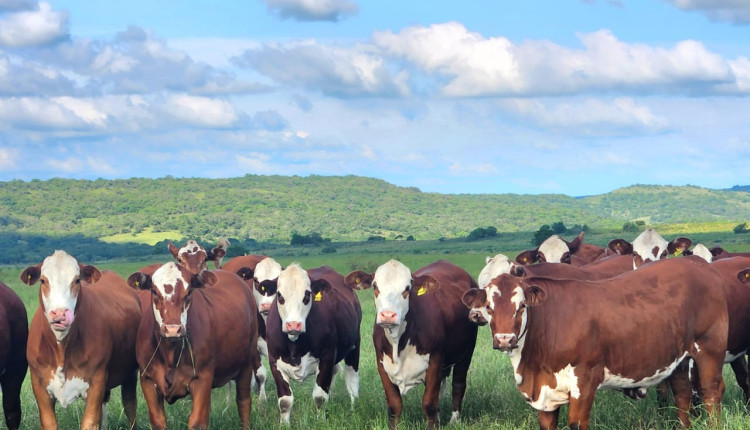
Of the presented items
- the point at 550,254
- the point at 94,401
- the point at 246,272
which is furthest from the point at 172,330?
the point at 550,254

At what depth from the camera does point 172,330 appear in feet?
31.6

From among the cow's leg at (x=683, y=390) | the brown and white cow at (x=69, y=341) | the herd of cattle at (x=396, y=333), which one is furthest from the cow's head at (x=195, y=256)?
the cow's leg at (x=683, y=390)

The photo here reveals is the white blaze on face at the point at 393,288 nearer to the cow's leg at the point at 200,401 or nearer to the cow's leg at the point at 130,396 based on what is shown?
the cow's leg at the point at 200,401

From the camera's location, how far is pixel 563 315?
367 inches

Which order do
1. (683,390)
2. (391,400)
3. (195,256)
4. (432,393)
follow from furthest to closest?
(195,256) < (391,400) < (432,393) < (683,390)

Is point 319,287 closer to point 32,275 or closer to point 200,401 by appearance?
point 200,401

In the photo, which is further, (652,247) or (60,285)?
(652,247)

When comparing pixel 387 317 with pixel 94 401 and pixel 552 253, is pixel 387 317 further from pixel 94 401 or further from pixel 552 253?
pixel 552 253

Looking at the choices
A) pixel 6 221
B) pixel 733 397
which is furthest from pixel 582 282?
pixel 6 221

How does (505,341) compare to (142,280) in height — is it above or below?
below

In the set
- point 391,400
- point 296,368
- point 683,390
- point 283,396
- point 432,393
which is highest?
point 683,390

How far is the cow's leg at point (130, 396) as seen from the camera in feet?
37.7

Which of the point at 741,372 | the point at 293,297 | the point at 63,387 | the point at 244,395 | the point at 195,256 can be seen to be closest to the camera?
the point at 63,387

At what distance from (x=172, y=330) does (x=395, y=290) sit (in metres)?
2.73
